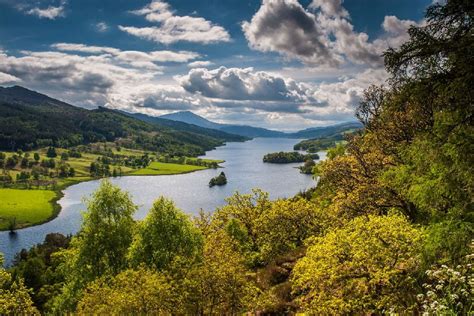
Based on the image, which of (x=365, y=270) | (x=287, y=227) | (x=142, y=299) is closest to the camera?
(x=365, y=270)

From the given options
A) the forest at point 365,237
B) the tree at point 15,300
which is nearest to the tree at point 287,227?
the forest at point 365,237

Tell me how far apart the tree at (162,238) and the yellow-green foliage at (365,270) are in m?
22.9

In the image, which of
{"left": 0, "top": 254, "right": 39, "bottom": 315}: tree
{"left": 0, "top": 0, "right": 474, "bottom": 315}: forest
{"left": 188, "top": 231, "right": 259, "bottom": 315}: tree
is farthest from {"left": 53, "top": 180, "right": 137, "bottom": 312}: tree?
{"left": 188, "top": 231, "right": 259, "bottom": 315}: tree

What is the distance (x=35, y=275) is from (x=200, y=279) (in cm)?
9019

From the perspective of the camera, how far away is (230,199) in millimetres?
61594

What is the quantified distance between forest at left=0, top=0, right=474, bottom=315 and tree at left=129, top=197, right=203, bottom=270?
12 cm

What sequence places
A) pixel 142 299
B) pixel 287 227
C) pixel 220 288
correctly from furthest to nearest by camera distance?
1. pixel 287 227
2. pixel 220 288
3. pixel 142 299

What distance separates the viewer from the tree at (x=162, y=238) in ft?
139

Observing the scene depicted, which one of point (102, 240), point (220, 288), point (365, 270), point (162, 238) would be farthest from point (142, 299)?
point (102, 240)

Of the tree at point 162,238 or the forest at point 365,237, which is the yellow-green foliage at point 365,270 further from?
the tree at point 162,238

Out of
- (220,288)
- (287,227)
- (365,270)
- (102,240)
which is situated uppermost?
(365,270)

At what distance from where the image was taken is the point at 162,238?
43594 millimetres

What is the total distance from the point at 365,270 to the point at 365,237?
1753 mm

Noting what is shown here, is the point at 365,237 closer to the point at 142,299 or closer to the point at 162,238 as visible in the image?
the point at 142,299
